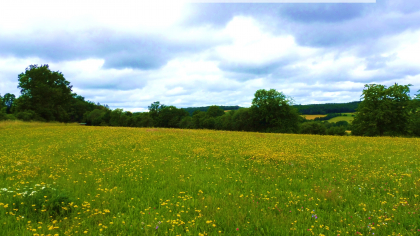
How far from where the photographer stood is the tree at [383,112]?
44.3 metres

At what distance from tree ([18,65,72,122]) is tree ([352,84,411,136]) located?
69.5 meters

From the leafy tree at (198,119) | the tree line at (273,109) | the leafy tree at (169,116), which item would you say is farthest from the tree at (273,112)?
the leafy tree at (169,116)

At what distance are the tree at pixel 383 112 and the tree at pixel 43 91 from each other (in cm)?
6951

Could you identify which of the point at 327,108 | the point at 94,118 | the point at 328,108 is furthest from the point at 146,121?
the point at 328,108

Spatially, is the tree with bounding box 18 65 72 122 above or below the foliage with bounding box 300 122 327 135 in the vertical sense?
above

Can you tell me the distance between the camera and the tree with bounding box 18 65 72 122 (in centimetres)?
5100

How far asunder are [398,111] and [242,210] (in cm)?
5452

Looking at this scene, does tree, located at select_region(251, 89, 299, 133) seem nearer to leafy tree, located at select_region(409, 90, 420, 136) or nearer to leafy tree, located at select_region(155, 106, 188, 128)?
leafy tree, located at select_region(409, 90, 420, 136)

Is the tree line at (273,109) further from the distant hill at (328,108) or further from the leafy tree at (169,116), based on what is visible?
the distant hill at (328,108)

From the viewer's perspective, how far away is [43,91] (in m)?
51.4

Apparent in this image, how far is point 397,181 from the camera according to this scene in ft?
25.1

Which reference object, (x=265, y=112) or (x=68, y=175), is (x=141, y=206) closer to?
(x=68, y=175)

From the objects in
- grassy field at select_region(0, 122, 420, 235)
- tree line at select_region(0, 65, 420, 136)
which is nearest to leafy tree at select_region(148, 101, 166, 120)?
tree line at select_region(0, 65, 420, 136)

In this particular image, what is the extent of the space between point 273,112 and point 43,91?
2345 inches
